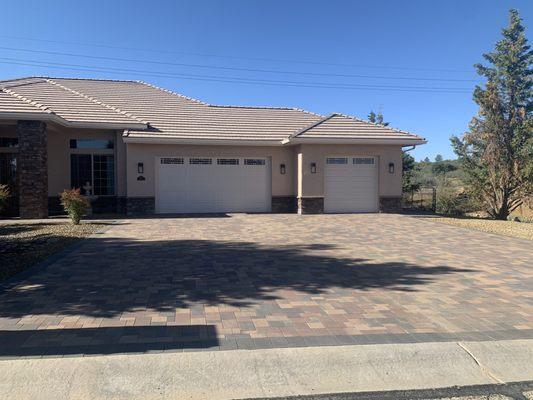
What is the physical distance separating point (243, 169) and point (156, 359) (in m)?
15.6

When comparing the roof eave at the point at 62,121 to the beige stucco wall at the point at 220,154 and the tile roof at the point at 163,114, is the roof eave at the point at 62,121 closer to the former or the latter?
the tile roof at the point at 163,114

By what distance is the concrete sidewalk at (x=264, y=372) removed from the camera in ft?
12.2

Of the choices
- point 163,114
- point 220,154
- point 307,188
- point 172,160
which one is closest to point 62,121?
point 172,160

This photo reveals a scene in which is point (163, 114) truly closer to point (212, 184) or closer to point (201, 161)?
point (201, 161)

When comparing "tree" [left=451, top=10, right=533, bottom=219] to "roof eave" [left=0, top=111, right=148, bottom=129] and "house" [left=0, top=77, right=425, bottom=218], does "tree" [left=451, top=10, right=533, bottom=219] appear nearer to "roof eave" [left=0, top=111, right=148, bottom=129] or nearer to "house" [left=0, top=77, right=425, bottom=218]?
"house" [left=0, top=77, right=425, bottom=218]

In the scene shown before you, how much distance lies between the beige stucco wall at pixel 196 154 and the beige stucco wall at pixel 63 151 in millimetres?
910

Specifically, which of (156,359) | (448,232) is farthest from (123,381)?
(448,232)

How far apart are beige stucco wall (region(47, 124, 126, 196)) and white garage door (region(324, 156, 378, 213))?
28.5 feet

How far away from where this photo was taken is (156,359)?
4.09m

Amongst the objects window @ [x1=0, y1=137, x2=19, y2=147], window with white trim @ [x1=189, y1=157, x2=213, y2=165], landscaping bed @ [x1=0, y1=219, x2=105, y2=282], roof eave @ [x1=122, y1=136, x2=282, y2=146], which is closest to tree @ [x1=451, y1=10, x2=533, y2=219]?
roof eave @ [x1=122, y1=136, x2=282, y2=146]

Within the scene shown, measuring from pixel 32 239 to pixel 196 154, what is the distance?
8705 millimetres

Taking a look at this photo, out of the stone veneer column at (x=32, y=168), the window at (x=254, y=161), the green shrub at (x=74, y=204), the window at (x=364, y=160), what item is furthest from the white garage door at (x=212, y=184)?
the green shrub at (x=74, y=204)

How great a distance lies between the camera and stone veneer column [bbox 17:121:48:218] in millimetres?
15766

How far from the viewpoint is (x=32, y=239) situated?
1108 cm
